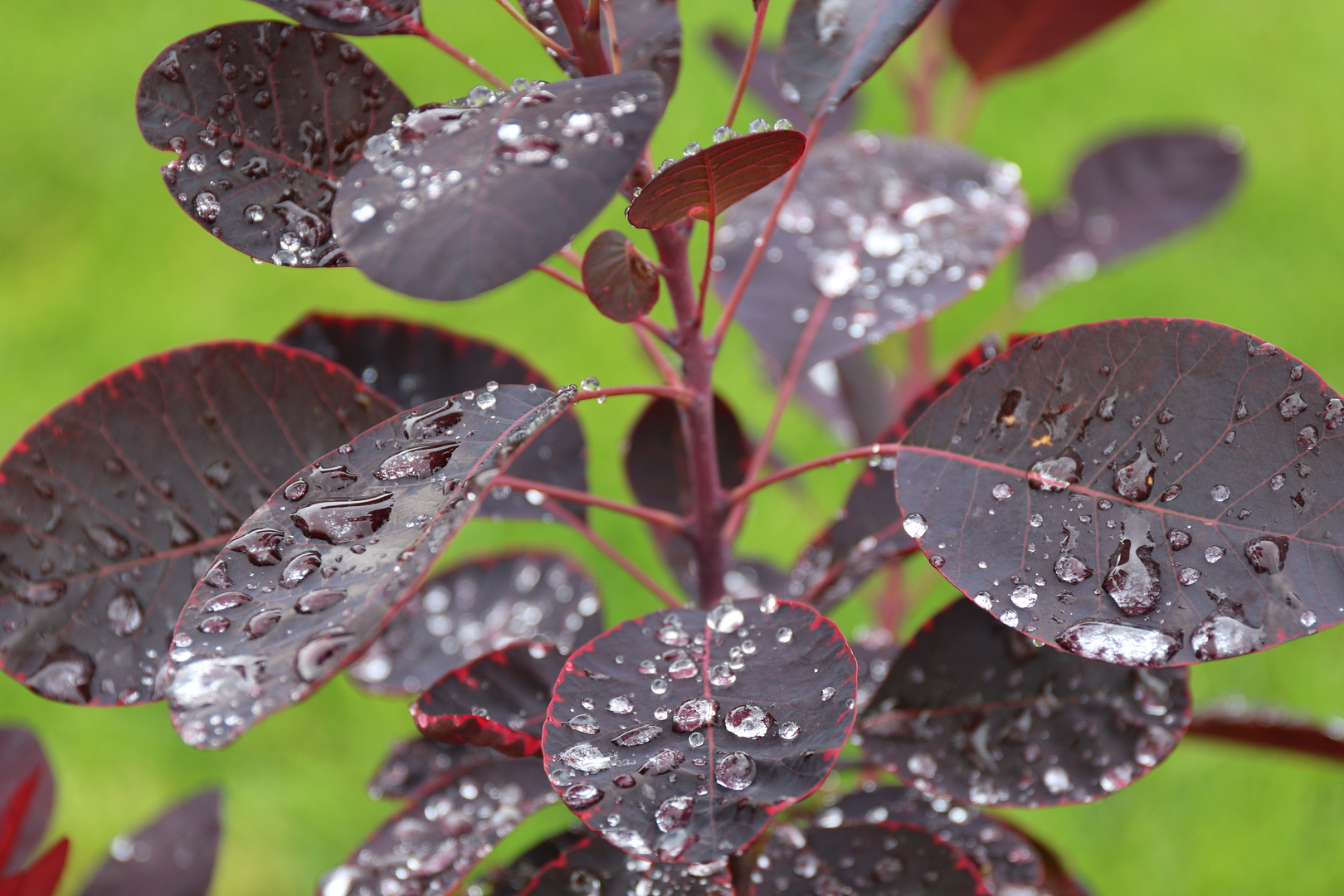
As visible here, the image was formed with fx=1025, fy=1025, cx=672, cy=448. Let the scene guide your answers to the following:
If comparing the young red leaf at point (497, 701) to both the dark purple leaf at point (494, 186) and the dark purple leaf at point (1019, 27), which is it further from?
the dark purple leaf at point (1019, 27)

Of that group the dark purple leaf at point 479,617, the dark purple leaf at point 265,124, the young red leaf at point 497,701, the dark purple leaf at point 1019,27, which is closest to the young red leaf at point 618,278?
the dark purple leaf at point 265,124

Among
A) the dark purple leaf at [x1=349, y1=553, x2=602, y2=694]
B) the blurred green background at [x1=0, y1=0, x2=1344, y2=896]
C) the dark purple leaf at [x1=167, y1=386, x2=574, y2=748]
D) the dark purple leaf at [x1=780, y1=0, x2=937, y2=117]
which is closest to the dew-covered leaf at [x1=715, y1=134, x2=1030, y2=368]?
the dark purple leaf at [x1=780, y1=0, x2=937, y2=117]

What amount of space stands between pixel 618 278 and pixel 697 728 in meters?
0.27

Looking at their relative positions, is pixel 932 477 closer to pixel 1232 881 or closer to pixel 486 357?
pixel 486 357

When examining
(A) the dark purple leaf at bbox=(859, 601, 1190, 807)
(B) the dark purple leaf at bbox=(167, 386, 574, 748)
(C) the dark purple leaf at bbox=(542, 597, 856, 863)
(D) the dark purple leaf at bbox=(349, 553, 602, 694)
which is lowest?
(D) the dark purple leaf at bbox=(349, 553, 602, 694)

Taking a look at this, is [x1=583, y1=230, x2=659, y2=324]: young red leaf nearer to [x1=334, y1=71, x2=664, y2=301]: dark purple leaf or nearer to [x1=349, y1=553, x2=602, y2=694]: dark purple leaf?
[x1=334, y1=71, x2=664, y2=301]: dark purple leaf

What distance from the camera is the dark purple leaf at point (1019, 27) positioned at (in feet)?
4.32

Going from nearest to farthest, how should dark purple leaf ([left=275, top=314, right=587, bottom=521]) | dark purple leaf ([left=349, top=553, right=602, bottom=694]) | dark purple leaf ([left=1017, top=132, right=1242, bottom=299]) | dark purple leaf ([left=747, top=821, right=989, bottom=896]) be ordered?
dark purple leaf ([left=747, top=821, right=989, bottom=896]), dark purple leaf ([left=275, top=314, right=587, bottom=521]), dark purple leaf ([left=349, top=553, right=602, bottom=694]), dark purple leaf ([left=1017, top=132, right=1242, bottom=299])

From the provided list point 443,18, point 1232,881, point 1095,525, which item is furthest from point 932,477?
point 443,18

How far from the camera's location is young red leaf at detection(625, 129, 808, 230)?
56 centimetres

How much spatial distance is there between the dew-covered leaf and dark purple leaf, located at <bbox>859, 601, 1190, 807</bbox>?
0.97 ft

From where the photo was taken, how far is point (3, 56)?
13.0ft

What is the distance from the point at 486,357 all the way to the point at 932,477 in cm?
40

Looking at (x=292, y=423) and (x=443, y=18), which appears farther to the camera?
(x=443, y=18)
